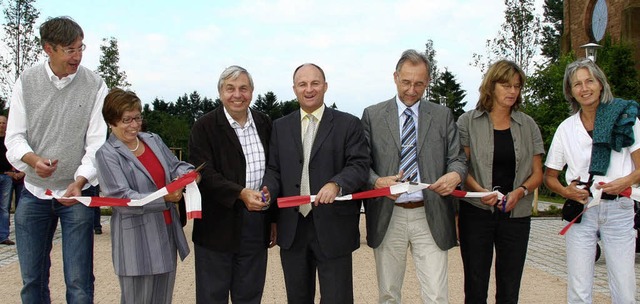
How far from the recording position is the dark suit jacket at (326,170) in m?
4.79

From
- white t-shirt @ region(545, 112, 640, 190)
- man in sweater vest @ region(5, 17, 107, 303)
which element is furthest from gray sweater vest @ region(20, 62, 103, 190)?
white t-shirt @ region(545, 112, 640, 190)

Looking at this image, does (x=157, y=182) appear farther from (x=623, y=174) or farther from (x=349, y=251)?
(x=623, y=174)

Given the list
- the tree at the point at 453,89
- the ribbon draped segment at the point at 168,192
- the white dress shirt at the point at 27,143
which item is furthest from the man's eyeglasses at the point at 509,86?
the tree at the point at 453,89

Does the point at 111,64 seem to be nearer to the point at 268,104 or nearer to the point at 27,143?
the point at 27,143

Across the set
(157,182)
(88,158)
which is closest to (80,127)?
(88,158)

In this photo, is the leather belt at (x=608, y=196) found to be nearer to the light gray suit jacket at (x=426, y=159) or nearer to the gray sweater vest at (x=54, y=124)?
the light gray suit jacket at (x=426, y=159)

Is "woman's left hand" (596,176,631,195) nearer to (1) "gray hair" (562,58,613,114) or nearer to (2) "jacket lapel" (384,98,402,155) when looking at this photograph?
(1) "gray hair" (562,58,613,114)

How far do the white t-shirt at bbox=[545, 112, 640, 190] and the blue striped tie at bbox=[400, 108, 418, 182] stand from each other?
1120mm

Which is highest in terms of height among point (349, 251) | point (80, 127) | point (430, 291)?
point (80, 127)

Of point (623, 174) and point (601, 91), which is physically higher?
point (601, 91)

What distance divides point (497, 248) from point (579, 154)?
1002 mm

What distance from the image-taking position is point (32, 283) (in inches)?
186

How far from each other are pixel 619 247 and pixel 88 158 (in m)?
4.05

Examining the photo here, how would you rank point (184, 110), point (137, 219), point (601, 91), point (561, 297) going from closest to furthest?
point (137, 219), point (601, 91), point (561, 297), point (184, 110)
